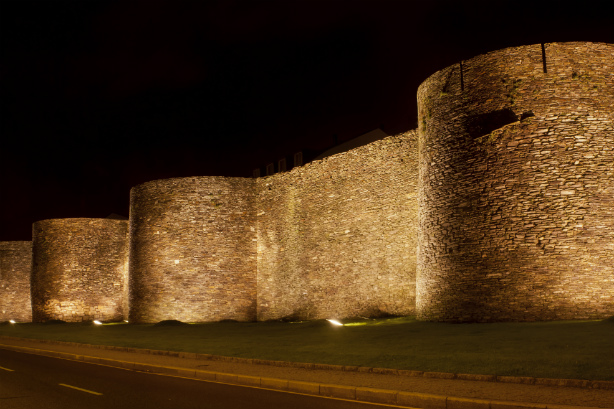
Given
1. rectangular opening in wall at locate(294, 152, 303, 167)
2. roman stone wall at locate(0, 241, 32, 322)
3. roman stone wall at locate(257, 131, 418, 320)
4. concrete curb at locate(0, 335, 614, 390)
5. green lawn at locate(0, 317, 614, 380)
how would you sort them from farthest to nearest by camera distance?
rectangular opening in wall at locate(294, 152, 303, 167) < roman stone wall at locate(0, 241, 32, 322) < roman stone wall at locate(257, 131, 418, 320) < green lawn at locate(0, 317, 614, 380) < concrete curb at locate(0, 335, 614, 390)

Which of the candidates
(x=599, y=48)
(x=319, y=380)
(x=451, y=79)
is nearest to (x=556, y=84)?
(x=599, y=48)

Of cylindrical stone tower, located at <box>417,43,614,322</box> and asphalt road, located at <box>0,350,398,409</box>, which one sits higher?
cylindrical stone tower, located at <box>417,43,614,322</box>

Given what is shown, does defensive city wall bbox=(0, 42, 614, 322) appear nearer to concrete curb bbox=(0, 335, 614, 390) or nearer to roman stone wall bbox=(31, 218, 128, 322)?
roman stone wall bbox=(31, 218, 128, 322)

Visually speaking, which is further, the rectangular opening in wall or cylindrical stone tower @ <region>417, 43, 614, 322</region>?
the rectangular opening in wall

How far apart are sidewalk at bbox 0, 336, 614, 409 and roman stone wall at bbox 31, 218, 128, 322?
21.6m

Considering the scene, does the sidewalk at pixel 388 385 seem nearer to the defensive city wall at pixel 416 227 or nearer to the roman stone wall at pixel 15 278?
the defensive city wall at pixel 416 227

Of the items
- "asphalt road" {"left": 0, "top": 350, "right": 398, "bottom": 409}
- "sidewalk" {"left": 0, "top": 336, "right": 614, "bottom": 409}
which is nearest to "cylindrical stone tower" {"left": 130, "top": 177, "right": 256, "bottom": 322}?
"sidewalk" {"left": 0, "top": 336, "right": 614, "bottom": 409}

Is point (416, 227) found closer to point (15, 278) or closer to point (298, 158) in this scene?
point (15, 278)

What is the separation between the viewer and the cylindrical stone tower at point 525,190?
13719 millimetres

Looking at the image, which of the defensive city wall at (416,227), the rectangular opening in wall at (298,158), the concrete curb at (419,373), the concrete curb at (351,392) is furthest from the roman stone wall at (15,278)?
the concrete curb at (351,392)

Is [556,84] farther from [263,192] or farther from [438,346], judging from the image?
[263,192]

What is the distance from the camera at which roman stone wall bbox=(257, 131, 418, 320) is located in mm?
19891

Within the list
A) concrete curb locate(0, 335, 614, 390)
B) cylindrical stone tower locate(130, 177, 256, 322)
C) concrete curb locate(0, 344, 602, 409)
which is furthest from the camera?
cylindrical stone tower locate(130, 177, 256, 322)

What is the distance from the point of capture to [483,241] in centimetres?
1474
